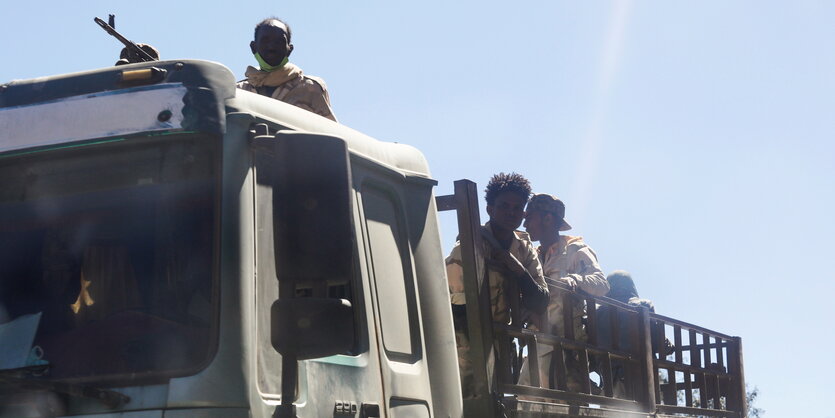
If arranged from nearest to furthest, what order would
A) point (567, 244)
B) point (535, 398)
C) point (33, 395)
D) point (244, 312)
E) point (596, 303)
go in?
1. point (33, 395)
2. point (244, 312)
3. point (535, 398)
4. point (596, 303)
5. point (567, 244)

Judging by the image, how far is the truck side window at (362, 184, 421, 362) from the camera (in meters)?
3.95

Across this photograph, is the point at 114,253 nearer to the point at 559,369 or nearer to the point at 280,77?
the point at 280,77

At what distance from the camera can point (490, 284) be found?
4.82m

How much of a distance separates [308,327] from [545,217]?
4.19 m

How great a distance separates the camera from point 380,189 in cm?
424

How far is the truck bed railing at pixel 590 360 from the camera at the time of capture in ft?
15.0

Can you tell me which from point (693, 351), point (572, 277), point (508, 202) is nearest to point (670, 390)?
point (693, 351)

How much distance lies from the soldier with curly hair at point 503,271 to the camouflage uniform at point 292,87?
90 cm

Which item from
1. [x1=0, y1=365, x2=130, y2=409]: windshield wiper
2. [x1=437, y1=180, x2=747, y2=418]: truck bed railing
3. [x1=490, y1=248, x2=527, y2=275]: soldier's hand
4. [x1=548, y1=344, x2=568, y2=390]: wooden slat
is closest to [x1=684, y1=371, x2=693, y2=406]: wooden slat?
[x1=437, y1=180, x2=747, y2=418]: truck bed railing

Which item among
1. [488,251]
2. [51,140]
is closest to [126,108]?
[51,140]

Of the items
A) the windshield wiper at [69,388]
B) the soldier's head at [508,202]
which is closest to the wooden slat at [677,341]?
the soldier's head at [508,202]

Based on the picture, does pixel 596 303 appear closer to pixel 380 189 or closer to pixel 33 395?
pixel 380 189

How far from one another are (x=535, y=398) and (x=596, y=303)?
0.82 meters

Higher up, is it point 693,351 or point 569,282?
point 569,282
